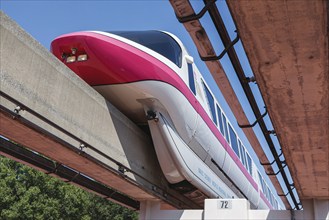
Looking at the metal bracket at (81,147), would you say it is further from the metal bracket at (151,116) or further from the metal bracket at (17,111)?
the metal bracket at (151,116)

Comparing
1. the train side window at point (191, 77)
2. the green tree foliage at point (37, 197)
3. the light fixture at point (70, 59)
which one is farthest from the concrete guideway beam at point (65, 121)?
the green tree foliage at point (37, 197)

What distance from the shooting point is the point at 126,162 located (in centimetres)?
486

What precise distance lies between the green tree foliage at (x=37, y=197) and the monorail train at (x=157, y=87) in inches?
603

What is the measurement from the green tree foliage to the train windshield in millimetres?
16171

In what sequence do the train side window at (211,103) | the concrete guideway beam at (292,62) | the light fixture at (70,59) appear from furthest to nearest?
A: 1. the train side window at (211,103)
2. the light fixture at (70,59)
3. the concrete guideway beam at (292,62)

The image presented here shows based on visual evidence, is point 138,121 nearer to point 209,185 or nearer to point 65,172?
point 65,172

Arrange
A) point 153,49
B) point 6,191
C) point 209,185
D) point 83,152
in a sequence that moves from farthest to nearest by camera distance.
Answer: point 6,191, point 209,185, point 153,49, point 83,152

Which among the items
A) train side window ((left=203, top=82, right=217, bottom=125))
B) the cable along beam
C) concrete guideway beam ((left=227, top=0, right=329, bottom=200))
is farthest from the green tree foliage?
concrete guideway beam ((left=227, top=0, right=329, bottom=200))

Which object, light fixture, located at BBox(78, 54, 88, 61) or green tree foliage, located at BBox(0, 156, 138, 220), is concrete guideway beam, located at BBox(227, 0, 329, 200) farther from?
green tree foliage, located at BBox(0, 156, 138, 220)

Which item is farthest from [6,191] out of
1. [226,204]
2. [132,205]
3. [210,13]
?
[210,13]

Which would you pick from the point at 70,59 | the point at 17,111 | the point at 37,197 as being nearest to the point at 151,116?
the point at 70,59

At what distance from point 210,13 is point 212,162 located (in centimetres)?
421

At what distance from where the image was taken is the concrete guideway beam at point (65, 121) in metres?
3.39

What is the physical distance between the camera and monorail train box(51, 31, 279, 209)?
482 cm
